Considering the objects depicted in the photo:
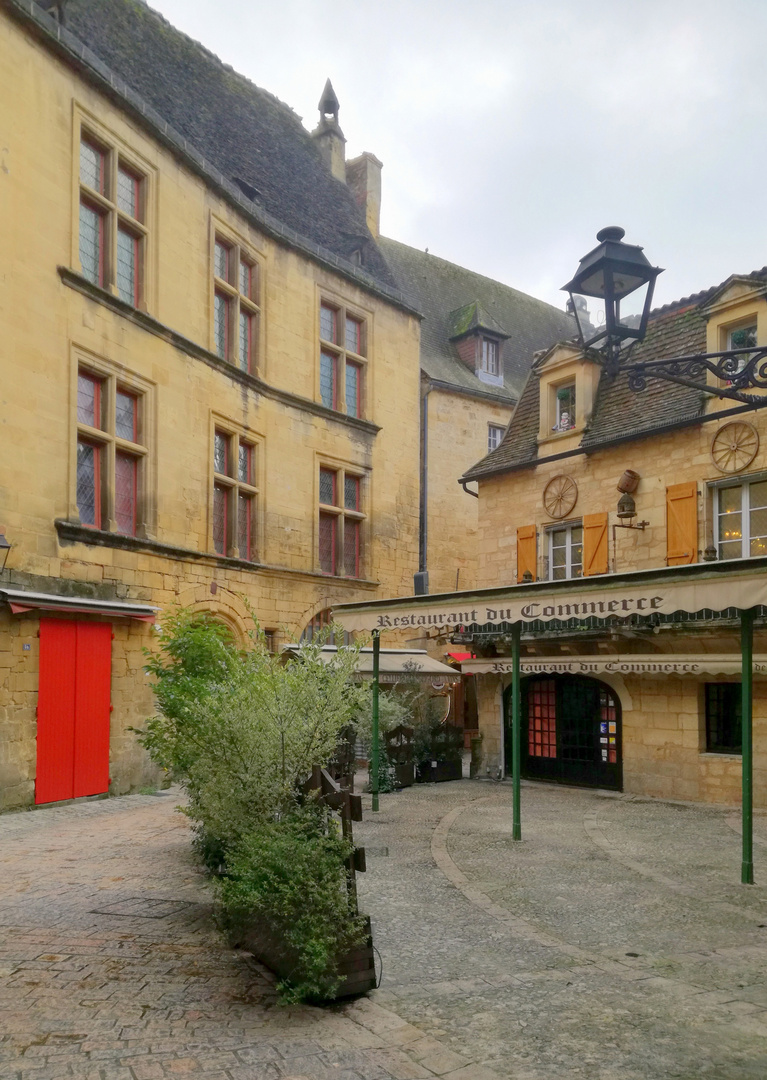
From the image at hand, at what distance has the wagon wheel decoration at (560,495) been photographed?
15984mm

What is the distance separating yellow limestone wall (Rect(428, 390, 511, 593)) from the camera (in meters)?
24.1

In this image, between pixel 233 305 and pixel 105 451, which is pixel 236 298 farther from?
pixel 105 451

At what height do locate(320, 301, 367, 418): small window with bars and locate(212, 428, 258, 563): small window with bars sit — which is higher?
locate(320, 301, 367, 418): small window with bars

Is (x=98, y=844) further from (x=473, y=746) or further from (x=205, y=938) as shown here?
(x=473, y=746)

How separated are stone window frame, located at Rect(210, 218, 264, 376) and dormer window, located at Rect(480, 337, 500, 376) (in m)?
9.90

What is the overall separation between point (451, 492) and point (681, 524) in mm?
10906

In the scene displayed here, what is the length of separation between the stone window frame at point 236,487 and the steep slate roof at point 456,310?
298 inches

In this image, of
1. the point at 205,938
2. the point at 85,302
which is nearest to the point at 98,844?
the point at 205,938

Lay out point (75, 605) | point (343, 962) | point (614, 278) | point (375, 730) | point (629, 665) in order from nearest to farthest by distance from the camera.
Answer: point (343, 962) < point (614, 278) < point (375, 730) < point (75, 605) < point (629, 665)

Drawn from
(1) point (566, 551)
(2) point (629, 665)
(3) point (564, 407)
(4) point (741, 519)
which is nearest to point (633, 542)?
(1) point (566, 551)

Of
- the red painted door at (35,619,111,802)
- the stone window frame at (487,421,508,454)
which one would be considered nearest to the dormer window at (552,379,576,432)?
the red painted door at (35,619,111,802)

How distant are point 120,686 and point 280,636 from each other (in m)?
5.07

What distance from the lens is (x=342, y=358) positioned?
67.6 feet

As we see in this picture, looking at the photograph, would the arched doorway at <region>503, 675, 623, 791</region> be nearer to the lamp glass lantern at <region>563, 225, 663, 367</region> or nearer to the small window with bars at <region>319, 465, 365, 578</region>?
the small window with bars at <region>319, 465, 365, 578</region>
